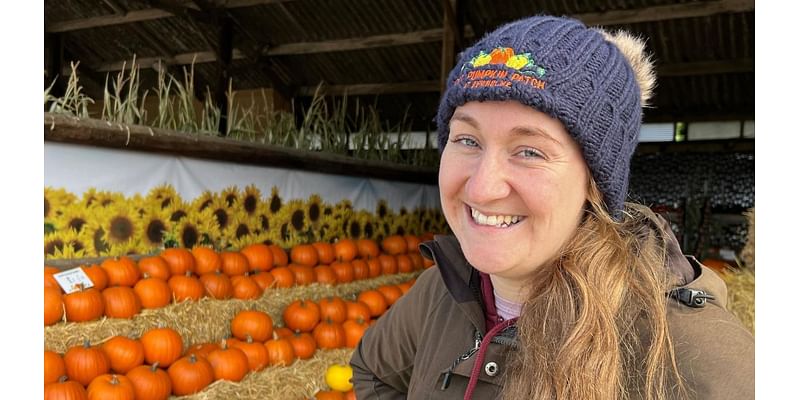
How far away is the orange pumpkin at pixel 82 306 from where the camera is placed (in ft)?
9.46

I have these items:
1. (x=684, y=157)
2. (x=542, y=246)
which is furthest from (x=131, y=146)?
(x=684, y=157)

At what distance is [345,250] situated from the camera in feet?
16.5

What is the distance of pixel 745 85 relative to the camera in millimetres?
7695

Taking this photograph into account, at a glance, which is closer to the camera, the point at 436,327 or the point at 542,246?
the point at 542,246

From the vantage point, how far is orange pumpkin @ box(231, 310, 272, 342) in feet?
11.4

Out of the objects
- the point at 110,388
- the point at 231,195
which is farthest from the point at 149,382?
the point at 231,195

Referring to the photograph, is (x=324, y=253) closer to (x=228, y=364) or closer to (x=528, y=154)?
(x=228, y=364)

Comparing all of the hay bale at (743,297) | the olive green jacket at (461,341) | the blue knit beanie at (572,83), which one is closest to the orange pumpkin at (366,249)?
the hay bale at (743,297)

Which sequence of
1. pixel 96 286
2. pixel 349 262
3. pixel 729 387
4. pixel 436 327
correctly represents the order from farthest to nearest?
pixel 349 262 → pixel 96 286 → pixel 436 327 → pixel 729 387

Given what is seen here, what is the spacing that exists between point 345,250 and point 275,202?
776 millimetres

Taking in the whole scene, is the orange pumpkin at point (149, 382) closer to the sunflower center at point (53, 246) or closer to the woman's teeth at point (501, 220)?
the sunflower center at point (53, 246)

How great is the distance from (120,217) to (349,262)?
2.01m

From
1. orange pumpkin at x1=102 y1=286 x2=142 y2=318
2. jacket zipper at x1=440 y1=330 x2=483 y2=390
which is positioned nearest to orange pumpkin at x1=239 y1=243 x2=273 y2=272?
orange pumpkin at x1=102 y1=286 x2=142 y2=318
